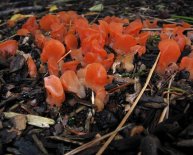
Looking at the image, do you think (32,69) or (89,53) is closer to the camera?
(89,53)

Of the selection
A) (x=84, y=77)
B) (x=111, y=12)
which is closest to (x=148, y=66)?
(x=84, y=77)

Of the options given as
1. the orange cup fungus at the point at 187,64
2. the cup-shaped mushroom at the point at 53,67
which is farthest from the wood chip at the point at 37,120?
the orange cup fungus at the point at 187,64

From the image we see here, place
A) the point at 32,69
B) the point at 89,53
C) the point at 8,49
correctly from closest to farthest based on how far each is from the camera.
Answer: the point at 89,53, the point at 32,69, the point at 8,49

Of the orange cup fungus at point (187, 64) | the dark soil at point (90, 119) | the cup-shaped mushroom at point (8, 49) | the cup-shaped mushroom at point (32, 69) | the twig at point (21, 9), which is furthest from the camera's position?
the twig at point (21, 9)

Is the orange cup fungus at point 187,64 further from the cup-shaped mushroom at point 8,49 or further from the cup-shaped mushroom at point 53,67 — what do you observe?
the cup-shaped mushroom at point 8,49

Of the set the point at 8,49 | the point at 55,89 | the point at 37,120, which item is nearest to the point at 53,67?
the point at 55,89

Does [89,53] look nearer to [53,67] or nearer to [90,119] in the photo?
[53,67]

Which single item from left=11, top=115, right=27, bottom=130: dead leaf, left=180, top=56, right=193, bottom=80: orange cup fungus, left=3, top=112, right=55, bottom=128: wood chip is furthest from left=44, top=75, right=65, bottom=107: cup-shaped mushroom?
left=180, top=56, right=193, bottom=80: orange cup fungus

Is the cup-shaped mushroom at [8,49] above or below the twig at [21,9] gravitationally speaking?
below
